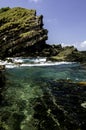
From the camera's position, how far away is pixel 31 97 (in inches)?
1177

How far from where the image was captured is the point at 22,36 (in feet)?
356

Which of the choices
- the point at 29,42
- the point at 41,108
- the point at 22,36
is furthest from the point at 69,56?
the point at 41,108

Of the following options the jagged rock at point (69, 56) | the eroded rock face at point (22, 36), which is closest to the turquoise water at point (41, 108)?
the jagged rock at point (69, 56)

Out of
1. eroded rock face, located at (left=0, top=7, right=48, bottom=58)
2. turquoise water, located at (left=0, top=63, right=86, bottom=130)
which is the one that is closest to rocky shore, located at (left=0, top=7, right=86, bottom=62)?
eroded rock face, located at (left=0, top=7, right=48, bottom=58)

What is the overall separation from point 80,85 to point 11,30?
78370 mm

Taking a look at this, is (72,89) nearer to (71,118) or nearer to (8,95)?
(8,95)

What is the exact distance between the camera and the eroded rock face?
105375 mm

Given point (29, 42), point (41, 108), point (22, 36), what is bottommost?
point (41, 108)

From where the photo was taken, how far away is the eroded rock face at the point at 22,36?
10538 centimetres

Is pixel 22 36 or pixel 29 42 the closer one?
pixel 29 42

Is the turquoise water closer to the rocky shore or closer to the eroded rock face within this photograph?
the rocky shore

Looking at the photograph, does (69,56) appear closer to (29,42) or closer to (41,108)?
(29,42)

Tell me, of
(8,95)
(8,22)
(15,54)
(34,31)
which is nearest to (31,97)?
(8,95)

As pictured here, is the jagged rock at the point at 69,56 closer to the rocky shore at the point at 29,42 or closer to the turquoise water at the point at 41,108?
the rocky shore at the point at 29,42
